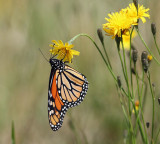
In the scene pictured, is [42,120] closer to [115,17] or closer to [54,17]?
[54,17]

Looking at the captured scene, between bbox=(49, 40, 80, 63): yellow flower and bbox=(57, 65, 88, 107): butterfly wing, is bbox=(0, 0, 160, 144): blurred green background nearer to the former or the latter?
bbox=(57, 65, 88, 107): butterfly wing

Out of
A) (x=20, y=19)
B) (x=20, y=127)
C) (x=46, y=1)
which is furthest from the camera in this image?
(x=46, y=1)

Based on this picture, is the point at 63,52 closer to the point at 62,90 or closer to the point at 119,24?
the point at 119,24

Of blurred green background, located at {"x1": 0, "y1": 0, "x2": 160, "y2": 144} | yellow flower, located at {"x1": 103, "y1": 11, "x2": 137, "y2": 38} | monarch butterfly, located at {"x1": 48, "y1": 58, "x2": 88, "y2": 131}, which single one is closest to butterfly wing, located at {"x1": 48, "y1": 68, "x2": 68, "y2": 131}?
monarch butterfly, located at {"x1": 48, "y1": 58, "x2": 88, "y2": 131}

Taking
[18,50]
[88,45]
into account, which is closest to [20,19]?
[18,50]

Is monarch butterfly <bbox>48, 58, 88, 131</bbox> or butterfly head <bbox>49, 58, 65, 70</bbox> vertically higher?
butterfly head <bbox>49, 58, 65, 70</bbox>

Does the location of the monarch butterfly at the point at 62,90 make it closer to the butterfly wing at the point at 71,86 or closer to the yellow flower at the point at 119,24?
the butterfly wing at the point at 71,86
